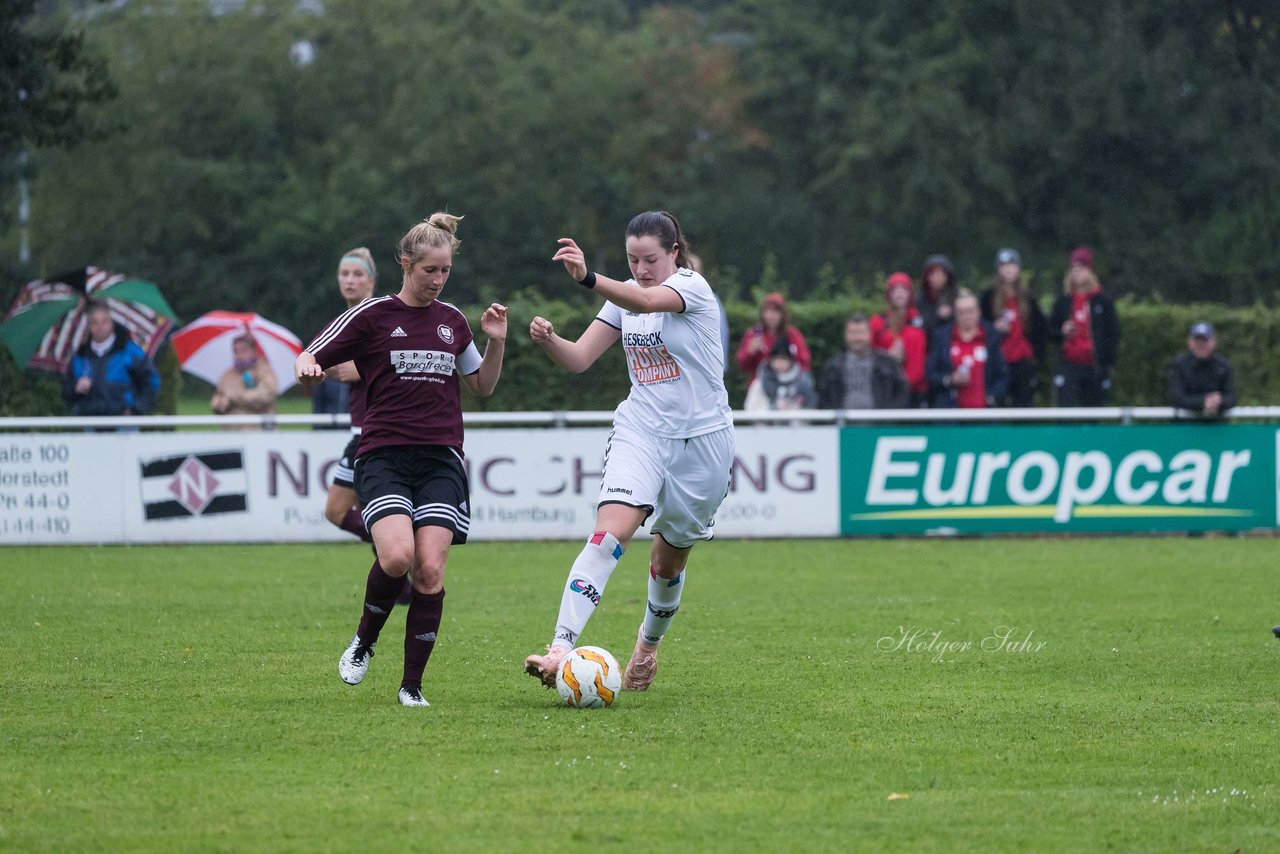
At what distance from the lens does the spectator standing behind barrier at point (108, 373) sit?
16500 millimetres

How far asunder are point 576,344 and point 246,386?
30.5 ft

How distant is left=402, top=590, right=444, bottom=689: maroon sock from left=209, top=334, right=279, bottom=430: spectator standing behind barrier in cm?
913

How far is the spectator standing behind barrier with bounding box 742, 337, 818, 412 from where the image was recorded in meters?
16.7

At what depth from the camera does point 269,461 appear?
15883mm

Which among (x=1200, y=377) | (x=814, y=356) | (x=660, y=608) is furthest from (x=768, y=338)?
(x=660, y=608)

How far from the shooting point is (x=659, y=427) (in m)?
7.82

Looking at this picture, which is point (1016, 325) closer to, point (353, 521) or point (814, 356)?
point (814, 356)

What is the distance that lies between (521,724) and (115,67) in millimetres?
44327

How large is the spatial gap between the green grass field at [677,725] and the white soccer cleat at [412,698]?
9 centimetres

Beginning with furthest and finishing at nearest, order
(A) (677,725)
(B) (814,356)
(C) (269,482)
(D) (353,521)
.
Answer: (B) (814,356)
(C) (269,482)
(D) (353,521)
(A) (677,725)

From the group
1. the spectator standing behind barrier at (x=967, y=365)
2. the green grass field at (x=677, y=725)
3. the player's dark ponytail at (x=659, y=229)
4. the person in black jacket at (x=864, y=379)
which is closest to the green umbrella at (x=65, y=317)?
the green grass field at (x=677, y=725)

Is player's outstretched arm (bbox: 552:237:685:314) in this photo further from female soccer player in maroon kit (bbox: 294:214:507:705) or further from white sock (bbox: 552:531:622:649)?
white sock (bbox: 552:531:622:649)

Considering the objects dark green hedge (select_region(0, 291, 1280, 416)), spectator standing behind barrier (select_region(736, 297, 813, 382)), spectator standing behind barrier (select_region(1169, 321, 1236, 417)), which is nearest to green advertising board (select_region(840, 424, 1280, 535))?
spectator standing behind barrier (select_region(1169, 321, 1236, 417))

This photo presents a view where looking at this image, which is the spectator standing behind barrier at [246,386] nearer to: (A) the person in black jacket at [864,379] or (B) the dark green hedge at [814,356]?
(B) the dark green hedge at [814,356]
